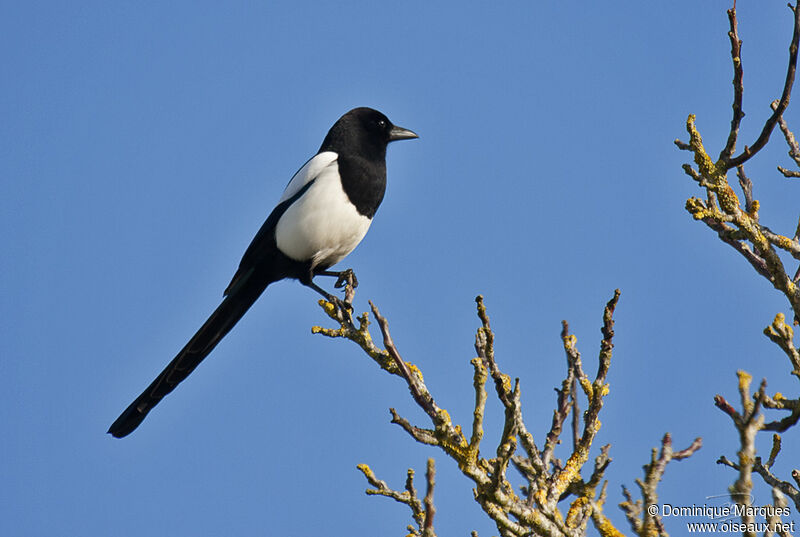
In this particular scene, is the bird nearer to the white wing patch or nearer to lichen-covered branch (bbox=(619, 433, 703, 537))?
the white wing patch

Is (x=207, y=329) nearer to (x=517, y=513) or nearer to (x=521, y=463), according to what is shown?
(x=521, y=463)

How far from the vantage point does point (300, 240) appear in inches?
190

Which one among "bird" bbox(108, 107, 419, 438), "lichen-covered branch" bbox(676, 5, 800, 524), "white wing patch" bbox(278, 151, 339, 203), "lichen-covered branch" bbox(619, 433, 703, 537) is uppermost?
"white wing patch" bbox(278, 151, 339, 203)

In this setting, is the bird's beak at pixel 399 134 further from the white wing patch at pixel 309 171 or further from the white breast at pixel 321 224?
the white breast at pixel 321 224

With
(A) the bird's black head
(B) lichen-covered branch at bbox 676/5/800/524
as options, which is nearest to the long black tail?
(A) the bird's black head

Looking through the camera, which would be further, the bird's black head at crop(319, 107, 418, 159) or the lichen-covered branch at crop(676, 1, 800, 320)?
the bird's black head at crop(319, 107, 418, 159)

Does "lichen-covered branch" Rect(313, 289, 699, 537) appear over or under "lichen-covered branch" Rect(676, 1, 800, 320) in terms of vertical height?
under

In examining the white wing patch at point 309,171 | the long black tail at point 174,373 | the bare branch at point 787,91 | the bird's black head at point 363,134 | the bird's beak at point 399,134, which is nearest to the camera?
the bare branch at point 787,91

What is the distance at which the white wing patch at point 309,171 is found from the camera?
16.6 ft

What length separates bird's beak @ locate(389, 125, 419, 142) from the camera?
567cm

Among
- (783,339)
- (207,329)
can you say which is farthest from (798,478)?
(207,329)

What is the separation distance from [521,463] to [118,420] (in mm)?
2577

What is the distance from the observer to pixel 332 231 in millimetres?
4824

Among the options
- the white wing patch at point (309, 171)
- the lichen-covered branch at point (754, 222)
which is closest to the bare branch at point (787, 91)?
the lichen-covered branch at point (754, 222)
